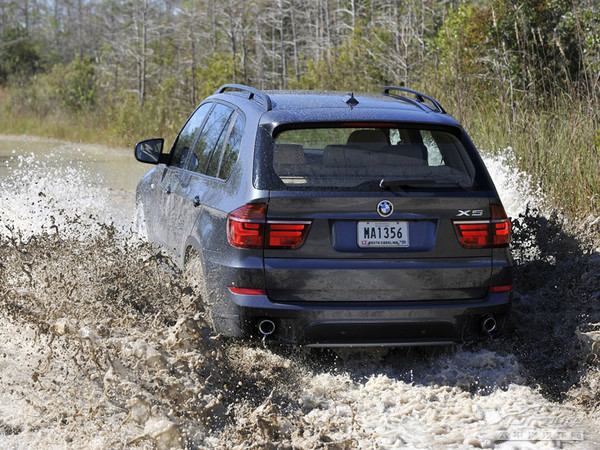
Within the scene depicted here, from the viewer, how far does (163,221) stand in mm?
6512

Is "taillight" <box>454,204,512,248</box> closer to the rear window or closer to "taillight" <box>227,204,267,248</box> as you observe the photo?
the rear window

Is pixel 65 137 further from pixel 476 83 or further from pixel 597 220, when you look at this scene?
pixel 597 220

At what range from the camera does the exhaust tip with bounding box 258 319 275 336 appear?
4.78 meters

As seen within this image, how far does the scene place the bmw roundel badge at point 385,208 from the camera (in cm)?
477

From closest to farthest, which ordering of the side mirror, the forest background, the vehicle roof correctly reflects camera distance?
the vehicle roof < the side mirror < the forest background

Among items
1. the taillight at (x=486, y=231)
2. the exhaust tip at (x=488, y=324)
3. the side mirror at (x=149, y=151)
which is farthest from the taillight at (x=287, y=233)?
the side mirror at (x=149, y=151)

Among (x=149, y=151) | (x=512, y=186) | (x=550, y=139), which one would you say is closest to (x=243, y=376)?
(x=149, y=151)

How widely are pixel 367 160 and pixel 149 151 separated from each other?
2.37 meters

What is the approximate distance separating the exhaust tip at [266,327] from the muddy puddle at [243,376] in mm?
249

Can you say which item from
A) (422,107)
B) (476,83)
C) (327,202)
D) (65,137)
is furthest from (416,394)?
(65,137)

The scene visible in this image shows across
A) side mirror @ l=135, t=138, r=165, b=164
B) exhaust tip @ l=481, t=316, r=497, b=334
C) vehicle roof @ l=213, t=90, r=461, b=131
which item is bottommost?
exhaust tip @ l=481, t=316, r=497, b=334

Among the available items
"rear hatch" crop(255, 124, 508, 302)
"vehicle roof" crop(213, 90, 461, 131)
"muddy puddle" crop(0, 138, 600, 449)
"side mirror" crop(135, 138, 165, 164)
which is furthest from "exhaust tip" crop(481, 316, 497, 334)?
"side mirror" crop(135, 138, 165, 164)

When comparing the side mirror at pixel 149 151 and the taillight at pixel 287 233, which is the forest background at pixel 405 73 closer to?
the side mirror at pixel 149 151

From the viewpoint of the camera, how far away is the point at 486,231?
498cm
